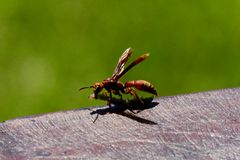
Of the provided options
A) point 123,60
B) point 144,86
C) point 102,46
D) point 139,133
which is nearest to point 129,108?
point 139,133

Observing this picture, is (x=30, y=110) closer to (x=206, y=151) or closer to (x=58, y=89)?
(x=58, y=89)

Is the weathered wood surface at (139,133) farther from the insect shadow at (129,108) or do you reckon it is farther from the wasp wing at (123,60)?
the wasp wing at (123,60)

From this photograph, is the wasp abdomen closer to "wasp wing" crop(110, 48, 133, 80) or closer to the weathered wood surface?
"wasp wing" crop(110, 48, 133, 80)

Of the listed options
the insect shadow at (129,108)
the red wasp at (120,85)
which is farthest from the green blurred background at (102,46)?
the insect shadow at (129,108)

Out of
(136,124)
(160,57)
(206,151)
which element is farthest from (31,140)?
(160,57)

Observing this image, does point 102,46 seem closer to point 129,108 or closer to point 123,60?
point 123,60
